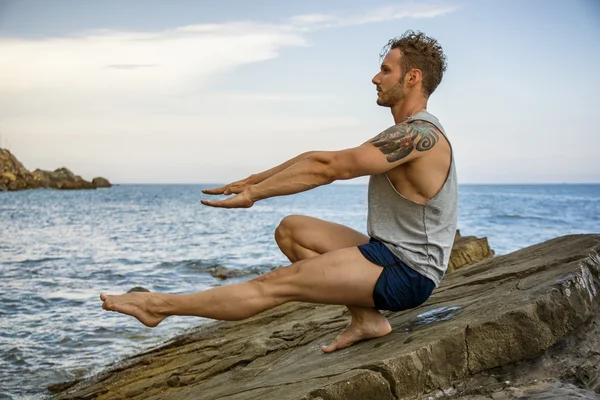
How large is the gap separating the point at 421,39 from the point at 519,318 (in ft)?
6.22

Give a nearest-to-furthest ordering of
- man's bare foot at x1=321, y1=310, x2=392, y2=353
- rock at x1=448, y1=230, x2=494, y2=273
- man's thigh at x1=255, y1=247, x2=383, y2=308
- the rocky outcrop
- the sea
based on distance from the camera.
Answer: the rocky outcrop, man's thigh at x1=255, y1=247, x2=383, y2=308, man's bare foot at x1=321, y1=310, x2=392, y2=353, the sea, rock at x1=448, y1=230, x2=494, y2=273

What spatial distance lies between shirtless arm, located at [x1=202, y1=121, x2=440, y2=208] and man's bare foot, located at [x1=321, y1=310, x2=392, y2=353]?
1.06 m

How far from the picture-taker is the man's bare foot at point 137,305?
400 centimetres

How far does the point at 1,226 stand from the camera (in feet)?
109

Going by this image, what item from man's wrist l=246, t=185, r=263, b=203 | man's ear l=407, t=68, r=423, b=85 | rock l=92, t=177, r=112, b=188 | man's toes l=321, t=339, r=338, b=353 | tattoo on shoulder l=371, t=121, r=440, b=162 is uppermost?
rock l=92, t=177, r=112, b=188

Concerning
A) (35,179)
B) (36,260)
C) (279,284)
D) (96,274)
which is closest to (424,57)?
(279,284)

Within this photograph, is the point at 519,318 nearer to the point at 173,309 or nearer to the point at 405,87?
the point at 405,87

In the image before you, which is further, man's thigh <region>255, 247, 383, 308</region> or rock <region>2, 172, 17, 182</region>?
rock <region>2, 172, 17, 182</region>

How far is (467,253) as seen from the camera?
29.7 ft

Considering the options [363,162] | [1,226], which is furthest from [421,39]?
[1,226]

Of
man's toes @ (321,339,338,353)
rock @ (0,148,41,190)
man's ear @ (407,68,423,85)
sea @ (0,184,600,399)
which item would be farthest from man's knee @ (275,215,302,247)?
rock @ (0,148,41,190)

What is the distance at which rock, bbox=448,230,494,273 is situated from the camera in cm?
895

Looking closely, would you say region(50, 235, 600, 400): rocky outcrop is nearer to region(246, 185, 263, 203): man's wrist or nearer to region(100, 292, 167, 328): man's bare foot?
region(100, 292, 167, 328): man's bare foot

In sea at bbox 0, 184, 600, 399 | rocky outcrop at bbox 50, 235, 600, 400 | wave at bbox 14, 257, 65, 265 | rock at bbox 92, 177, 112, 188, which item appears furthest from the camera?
rock at bbox 92, 177, 112, 188
